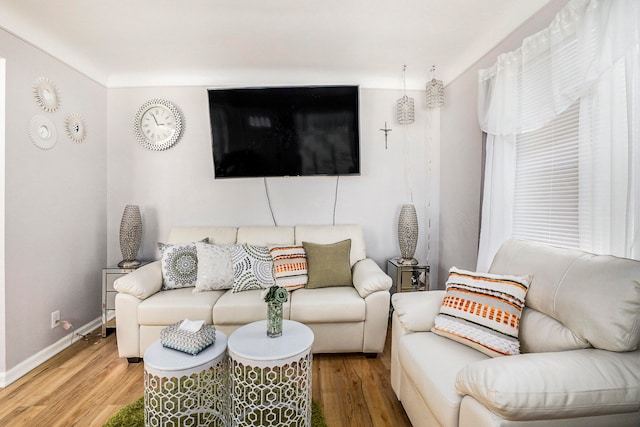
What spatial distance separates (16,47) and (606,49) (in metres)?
3.47

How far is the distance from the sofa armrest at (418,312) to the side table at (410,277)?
1025 millimetres

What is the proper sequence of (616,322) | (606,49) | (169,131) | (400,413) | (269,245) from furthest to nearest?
(169,131), (269,245), (400,413), (606,49), (616,322)

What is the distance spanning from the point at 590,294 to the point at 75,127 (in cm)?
366

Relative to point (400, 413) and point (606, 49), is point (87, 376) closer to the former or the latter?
point (400, 413)

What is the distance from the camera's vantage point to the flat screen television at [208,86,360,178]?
282cm

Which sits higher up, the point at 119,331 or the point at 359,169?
the point at 359,169

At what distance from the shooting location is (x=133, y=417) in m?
1.66

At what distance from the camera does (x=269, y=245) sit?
2.78 metres

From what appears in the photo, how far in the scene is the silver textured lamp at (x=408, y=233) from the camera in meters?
2.90

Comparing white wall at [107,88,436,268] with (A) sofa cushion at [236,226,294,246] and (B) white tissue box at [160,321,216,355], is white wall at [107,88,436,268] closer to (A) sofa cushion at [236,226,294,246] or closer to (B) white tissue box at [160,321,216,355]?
(A) sofa cushion at [236,226,294,246]

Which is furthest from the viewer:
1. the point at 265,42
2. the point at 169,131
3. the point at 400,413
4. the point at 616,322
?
the point at 169,131

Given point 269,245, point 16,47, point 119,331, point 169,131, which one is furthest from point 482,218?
point 16,47

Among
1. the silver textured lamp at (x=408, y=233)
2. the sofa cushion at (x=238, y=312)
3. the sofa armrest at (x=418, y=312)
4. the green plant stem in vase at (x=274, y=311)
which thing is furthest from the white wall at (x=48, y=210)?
the silver textured lamp at (x=408, y=233)

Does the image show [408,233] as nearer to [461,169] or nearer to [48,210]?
[461,169]
